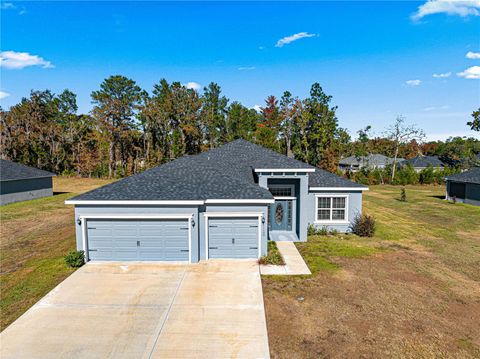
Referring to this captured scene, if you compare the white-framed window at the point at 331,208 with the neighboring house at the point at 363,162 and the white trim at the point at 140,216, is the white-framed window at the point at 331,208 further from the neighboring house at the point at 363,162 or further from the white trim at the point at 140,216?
the neighboring house at the point at 363,162

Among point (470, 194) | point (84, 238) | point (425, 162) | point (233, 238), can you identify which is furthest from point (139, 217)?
point (425, 162)

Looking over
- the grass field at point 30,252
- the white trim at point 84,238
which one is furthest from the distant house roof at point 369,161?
the white trim at point 84,238

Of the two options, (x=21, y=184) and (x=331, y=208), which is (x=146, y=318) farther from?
(x=21, y=184)

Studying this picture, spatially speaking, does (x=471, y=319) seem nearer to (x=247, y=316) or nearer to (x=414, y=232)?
(x=247, y=316)

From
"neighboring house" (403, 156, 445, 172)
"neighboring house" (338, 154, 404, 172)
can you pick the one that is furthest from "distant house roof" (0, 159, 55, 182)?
"neighboring house" (403, 156, 445, 172)

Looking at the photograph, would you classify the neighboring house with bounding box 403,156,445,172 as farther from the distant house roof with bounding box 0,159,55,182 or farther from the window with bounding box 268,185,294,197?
the distant house roof with bounding box 0,159,55,182

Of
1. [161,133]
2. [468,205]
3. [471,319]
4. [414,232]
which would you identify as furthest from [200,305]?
[161,133]
